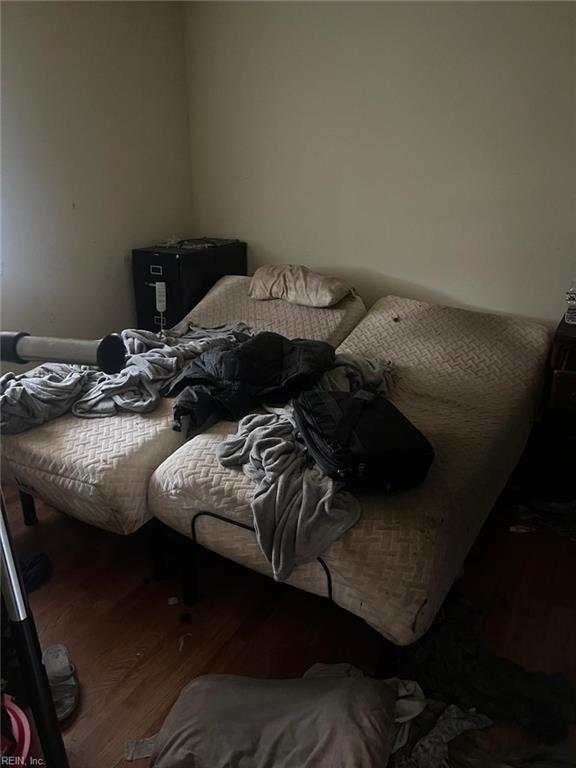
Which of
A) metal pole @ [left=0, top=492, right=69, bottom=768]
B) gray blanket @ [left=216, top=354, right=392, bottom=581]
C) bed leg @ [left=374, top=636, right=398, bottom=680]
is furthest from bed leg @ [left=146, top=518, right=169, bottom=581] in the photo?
bed leg @ [left=374, top=636, right=398, bottom=680]

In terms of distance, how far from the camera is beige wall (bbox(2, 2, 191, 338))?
2.38 meters

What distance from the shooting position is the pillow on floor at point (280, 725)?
3.95ft

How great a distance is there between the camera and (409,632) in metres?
1.32

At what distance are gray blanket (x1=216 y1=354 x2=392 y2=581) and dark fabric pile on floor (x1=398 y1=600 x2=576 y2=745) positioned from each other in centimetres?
48

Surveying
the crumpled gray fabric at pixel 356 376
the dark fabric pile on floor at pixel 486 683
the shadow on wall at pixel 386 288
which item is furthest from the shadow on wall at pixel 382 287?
the dark fabric pile on floor at pixel 486 683

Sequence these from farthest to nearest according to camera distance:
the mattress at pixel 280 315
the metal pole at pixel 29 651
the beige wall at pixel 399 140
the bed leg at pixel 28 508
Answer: the mattress at pixel 280 315, the beige wall at pixel 399 140, the bed leg at pixel 28 508, the metal pole at pixel 29 651

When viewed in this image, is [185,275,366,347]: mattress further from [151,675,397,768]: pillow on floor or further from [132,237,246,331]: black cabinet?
[151,675,397,768]: pillow on floor

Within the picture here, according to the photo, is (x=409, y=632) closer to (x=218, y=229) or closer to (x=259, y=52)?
(x=218, y=229)

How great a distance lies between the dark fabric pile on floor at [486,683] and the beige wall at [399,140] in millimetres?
1620

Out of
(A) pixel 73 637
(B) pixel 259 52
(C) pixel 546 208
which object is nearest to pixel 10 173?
(B) pixel 259 52

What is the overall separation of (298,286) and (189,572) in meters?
1.58

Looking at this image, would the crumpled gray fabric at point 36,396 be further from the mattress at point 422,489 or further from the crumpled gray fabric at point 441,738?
the crumpled gray fabric at point 441,738

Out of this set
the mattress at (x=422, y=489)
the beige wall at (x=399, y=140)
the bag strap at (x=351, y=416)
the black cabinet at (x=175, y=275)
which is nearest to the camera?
the mattress at (x=422, y=489)

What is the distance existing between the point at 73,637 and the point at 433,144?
251cm
